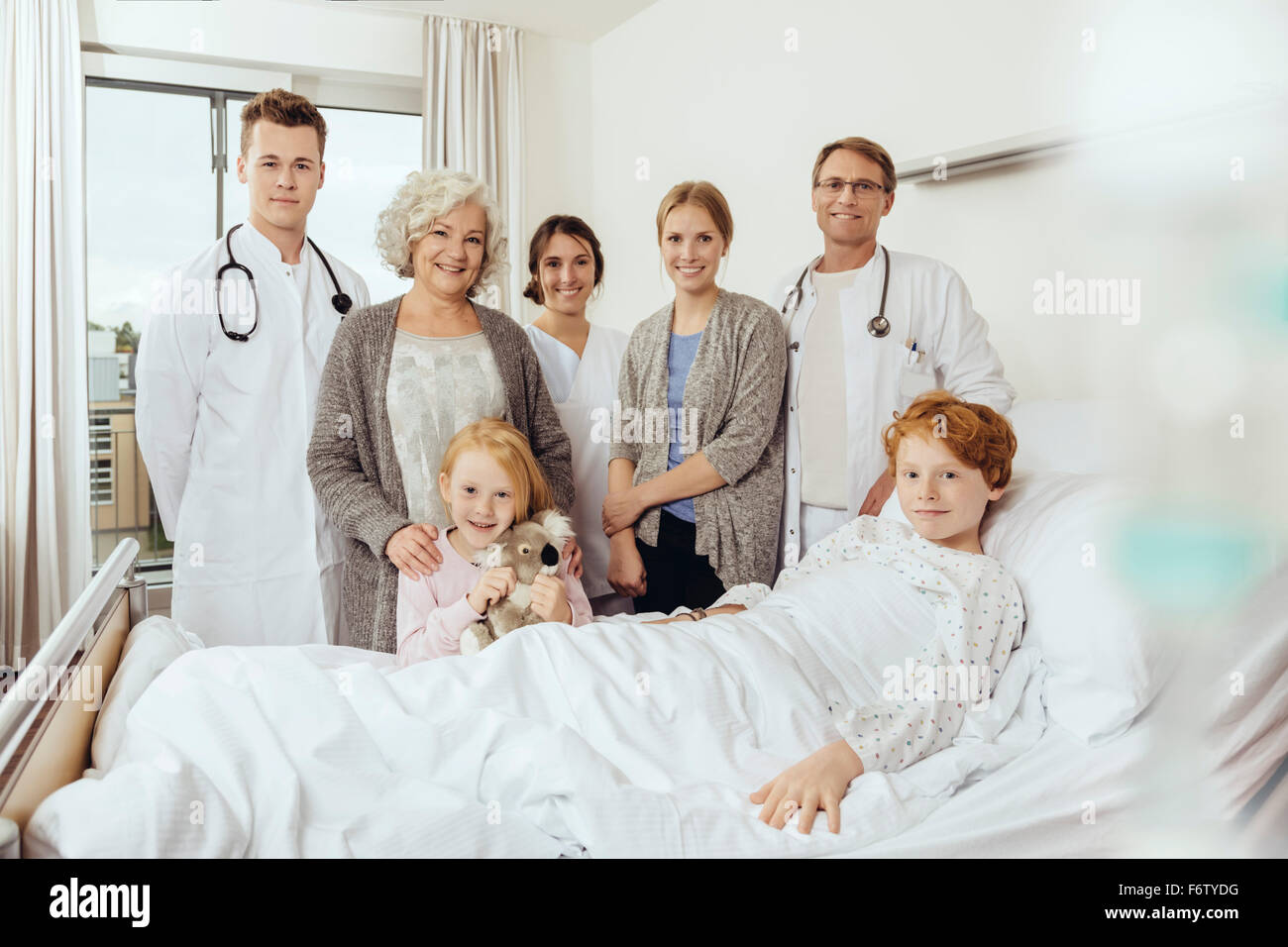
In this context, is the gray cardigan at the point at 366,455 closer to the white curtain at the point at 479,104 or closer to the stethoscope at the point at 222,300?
the stethoscope at the point at 222,300

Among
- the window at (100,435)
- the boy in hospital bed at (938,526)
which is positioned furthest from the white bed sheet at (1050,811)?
the window at (100,435)

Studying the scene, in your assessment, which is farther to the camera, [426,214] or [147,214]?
[147,214]

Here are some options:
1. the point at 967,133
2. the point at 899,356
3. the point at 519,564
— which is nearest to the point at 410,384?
the point at 519,564

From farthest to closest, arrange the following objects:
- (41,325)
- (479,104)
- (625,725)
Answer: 1. (479,104)
2. (41,325)
3. (625,725)

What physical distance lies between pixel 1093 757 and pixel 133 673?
1194 millimetres

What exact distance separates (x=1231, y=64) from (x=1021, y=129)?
1.73 ft

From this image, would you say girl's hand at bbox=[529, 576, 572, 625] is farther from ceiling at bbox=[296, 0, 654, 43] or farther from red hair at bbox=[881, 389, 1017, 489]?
ceiling at bbox=[296, 0, 654, 43]

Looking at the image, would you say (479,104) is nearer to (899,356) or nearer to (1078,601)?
(899,356)

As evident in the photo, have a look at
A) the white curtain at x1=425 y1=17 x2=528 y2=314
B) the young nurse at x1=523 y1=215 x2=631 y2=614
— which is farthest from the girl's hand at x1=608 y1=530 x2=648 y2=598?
the white curtain at x1=425 y1=17 x2=528 y2=314

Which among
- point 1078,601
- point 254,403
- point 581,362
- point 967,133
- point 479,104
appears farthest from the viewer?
point 479,104

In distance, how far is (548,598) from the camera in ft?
4.62
